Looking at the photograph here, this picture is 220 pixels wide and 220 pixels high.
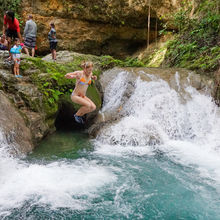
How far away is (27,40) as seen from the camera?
9.99 metres

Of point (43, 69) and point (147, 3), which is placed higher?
point (147, 3)

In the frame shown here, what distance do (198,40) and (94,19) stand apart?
7093 mm

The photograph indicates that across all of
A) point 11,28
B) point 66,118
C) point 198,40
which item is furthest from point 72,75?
point 198,40

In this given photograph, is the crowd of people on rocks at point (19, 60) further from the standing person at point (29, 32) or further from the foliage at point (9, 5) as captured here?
the foliage at point (9, 5)

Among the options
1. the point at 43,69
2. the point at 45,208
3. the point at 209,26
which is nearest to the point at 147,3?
the point at 209,26

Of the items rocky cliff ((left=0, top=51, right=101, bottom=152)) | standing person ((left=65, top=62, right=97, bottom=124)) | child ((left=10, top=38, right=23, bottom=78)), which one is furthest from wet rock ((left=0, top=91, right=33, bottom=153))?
standing person ((left=65, top=62, right=97, bottom=124))

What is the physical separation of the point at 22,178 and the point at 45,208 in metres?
1.11

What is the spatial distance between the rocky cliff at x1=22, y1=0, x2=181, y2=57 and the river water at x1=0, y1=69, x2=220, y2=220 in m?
8.07

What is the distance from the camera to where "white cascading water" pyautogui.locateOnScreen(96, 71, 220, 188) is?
254 inches

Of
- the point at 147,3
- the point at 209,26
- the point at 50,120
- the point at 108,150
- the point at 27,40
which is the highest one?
the point at 147,3

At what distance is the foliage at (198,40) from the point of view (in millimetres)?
10477

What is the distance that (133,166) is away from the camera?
5406mm

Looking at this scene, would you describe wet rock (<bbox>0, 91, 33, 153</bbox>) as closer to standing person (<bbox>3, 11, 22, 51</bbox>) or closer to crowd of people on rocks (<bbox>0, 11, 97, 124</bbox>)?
crowd of people on rocks (<bbox>0, 11, 97, 124</bbox>)

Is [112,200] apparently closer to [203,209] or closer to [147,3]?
[203,209]
